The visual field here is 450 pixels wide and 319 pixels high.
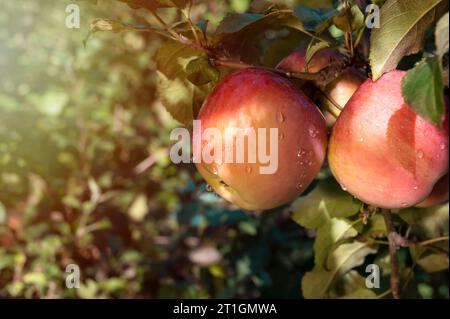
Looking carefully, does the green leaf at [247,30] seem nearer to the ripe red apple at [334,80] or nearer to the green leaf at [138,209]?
the ripe red apple at [334,80]

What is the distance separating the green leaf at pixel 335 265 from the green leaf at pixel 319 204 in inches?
2.4

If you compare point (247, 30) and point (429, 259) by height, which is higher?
point (247, 30)

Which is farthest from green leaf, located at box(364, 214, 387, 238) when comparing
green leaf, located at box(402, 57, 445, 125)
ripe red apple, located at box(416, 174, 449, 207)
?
green leaf, located at box(402, 57, 445, 125)

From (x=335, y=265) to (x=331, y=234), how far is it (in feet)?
0.19

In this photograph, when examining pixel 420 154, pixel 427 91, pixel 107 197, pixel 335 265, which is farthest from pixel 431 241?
pixel 107 197

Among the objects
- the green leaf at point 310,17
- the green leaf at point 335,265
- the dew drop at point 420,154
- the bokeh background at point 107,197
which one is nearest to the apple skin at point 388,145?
the dew drop at point 420,154

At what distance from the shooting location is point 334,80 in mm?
605

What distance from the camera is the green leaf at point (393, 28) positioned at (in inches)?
20.0

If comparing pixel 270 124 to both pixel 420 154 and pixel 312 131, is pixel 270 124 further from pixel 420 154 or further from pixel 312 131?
pixel 420 154

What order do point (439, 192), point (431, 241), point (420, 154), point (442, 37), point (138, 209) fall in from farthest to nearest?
point (138, 209) < point (431, 241) < point (439, 192) < point (420, 154) < point (442, 37)

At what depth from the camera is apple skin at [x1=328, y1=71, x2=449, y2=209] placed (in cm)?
52

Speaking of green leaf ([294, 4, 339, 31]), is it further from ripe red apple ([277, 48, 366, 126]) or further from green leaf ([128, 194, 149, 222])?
green leaf ([128, 194, 149, 222])
